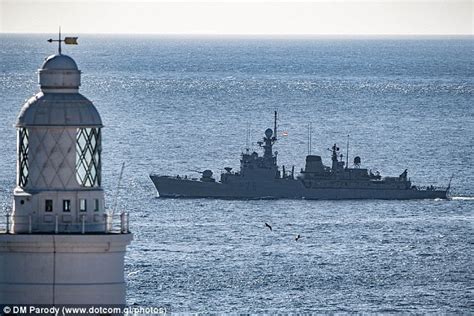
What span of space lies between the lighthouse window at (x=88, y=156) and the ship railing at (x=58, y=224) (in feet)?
1.35

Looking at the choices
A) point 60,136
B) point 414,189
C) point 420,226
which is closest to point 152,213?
point 420,226

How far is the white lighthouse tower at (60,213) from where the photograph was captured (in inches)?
815

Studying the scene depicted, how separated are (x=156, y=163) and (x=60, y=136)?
13224cm

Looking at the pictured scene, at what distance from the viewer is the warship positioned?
130 m

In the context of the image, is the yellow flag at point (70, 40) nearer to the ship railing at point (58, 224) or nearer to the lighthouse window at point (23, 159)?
the lighthouse window at point (23, 159)

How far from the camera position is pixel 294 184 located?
440ft

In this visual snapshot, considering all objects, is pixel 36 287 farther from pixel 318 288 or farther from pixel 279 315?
pixel 318 288

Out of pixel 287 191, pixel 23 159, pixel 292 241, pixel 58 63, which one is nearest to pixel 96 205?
pixel 23 159

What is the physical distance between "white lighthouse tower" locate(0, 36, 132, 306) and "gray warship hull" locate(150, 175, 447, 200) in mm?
107220

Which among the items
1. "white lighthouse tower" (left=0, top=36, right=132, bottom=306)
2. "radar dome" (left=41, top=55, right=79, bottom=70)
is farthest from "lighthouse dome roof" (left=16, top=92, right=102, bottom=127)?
"radar dome" (left=41, top=55, right=79, bottom=70)

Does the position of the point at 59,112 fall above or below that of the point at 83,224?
above

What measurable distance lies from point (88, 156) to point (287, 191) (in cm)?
11186

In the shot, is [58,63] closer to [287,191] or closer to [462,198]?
[462,198]

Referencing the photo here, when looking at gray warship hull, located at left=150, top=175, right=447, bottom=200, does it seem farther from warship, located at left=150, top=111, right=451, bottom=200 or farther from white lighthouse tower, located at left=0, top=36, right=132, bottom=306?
white lighthouse tower, located at left=0, top=36, right=132, bottom=306
